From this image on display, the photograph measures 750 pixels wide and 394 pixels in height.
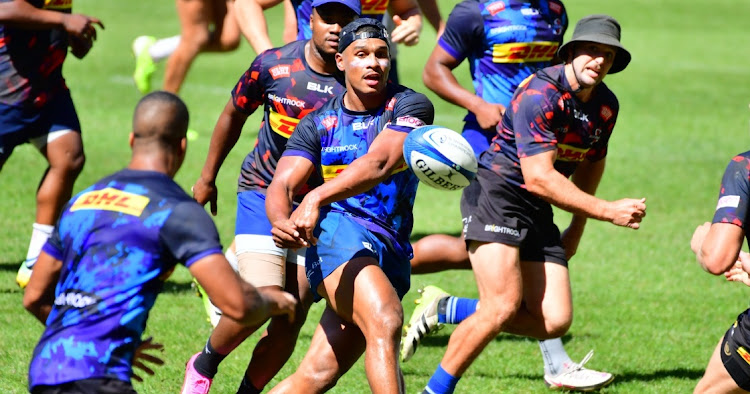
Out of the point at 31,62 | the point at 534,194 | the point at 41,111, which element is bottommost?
the point at 41,111

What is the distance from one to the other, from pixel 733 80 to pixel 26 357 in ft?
55.2

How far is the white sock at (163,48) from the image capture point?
47.0 feet

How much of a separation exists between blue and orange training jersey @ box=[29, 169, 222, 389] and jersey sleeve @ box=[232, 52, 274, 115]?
6.99ft

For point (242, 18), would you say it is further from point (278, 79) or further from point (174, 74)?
point (174, 74)

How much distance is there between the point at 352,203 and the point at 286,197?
0.44 meters

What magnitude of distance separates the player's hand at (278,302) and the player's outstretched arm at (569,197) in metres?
1.84

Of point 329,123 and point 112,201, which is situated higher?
point 112,201

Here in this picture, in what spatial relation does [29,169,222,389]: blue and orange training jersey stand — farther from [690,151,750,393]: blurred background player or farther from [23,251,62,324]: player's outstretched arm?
[690,151,750,393]: blurred background player

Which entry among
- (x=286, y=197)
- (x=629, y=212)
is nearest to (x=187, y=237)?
(x=286, y=197)

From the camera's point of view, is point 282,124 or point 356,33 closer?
point 356,33

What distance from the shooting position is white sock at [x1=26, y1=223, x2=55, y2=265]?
8.28 m

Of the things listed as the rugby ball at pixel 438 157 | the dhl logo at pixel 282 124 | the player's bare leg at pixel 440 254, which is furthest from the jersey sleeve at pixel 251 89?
the player's bare leg at pixel 440 254

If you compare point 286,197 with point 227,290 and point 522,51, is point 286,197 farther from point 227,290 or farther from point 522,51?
point 522,51

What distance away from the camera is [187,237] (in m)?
4.33
